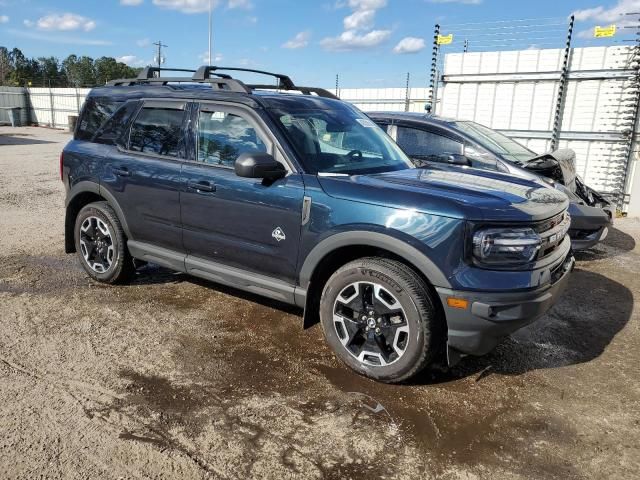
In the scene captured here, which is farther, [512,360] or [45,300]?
[45,300]

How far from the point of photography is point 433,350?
327 cm

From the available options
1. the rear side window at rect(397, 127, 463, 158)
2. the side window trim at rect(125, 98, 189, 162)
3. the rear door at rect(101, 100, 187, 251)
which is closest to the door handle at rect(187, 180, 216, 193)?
the rear door at rect(101, 100, 187, 251)

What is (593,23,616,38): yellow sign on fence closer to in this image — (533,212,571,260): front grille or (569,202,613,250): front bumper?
(569,202,613,250): front bumper

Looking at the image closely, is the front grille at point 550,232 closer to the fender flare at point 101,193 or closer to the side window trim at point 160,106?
the side window trim at point 160,106

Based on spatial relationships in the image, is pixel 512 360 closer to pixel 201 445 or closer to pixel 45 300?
pixel 201 445

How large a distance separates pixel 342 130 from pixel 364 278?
1478mm

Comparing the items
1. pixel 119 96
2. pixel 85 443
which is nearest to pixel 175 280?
pixel 119 96

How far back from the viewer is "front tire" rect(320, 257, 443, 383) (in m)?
3.22

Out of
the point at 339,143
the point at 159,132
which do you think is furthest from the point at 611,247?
the point at 159,132

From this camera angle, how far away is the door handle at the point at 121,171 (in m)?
4.63

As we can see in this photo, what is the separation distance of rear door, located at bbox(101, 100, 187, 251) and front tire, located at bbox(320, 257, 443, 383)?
1621 millimetres

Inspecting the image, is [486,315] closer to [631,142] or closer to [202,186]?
[202,186]

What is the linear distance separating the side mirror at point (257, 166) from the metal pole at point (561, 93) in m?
8.46

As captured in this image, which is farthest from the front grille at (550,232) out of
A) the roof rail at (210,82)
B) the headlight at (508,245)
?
the roof rail at (210,82)
